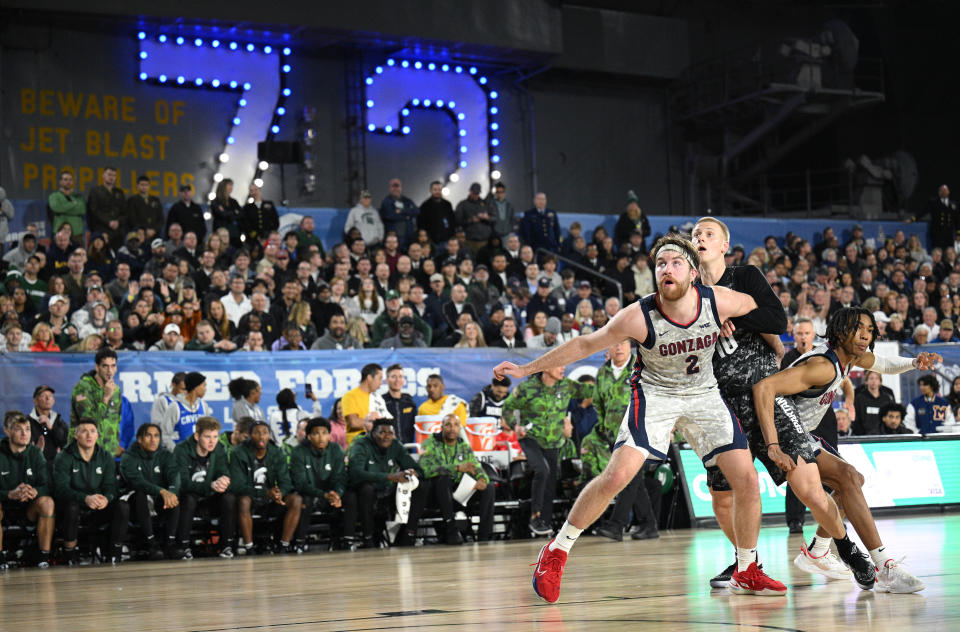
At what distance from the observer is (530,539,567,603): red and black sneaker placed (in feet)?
20.2

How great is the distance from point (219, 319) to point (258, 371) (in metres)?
1.05

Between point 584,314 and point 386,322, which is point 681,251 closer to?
point 386,322

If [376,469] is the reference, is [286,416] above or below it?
above

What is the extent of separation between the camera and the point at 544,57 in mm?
23531

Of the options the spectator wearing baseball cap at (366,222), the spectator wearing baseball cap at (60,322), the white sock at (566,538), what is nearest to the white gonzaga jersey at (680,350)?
the white sock at (566,538)

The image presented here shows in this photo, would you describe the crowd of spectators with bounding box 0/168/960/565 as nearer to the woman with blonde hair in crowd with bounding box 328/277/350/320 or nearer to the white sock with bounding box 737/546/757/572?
the woman with blonde hair in crowd with bounding box 328/277/350/320

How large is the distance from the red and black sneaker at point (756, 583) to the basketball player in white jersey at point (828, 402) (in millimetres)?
395

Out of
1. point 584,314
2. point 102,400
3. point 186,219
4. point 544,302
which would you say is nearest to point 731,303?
point 102,400

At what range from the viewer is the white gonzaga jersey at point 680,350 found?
20.4 ft

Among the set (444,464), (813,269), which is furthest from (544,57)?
(444,464)

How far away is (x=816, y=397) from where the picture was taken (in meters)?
6.85

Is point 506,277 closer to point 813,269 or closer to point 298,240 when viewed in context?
point 298,240

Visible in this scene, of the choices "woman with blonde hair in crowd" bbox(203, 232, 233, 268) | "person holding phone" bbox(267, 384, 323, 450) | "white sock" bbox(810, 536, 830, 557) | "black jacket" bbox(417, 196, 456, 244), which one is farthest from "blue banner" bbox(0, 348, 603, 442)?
"white sock" bbox(810, 536, 830, 557)

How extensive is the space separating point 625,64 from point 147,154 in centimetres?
1076
